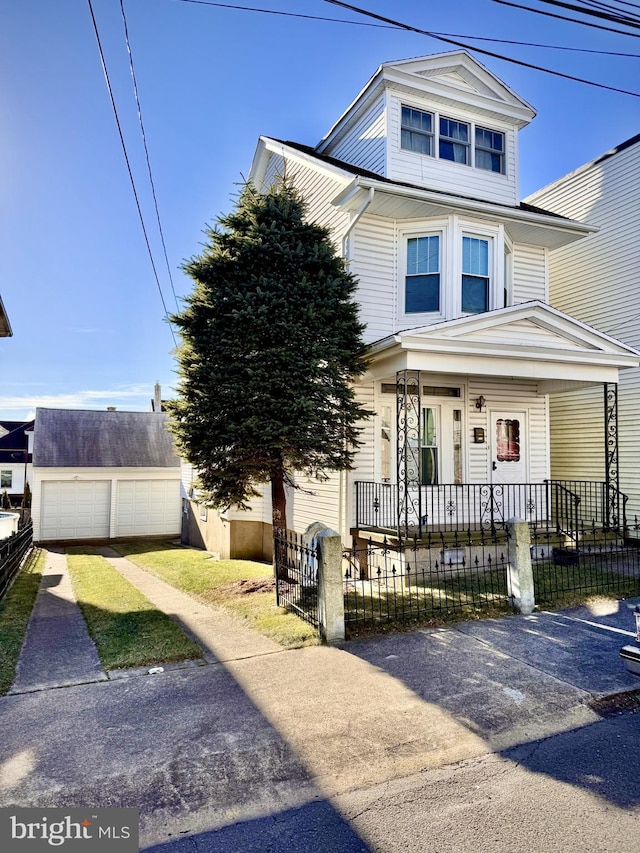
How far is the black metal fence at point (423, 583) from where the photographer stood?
302 inches

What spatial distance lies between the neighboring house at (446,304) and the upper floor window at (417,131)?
A: 3 cm

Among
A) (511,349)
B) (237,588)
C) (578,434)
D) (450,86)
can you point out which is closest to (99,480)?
(237,588)

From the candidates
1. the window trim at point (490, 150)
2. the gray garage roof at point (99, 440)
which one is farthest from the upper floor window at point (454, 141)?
the gray garage roof at point (99, 440)

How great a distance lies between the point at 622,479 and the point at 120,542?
60.9 feet

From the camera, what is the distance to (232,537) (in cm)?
1470

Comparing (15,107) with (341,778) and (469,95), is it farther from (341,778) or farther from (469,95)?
(341,778)

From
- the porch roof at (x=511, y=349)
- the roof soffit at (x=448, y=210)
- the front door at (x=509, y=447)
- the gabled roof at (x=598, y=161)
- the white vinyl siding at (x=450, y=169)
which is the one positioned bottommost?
the front door at (x=509, y=447)

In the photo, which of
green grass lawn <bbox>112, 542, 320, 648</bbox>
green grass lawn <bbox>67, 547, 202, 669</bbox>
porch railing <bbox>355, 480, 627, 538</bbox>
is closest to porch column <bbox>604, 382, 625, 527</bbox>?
porch railing <bbox>355, 480, 627, 538</bbox>

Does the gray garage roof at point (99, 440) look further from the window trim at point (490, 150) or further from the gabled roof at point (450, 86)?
the window trim at point (490, 150)

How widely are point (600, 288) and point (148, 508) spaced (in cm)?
1901

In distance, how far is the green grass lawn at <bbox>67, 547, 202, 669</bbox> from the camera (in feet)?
20.6

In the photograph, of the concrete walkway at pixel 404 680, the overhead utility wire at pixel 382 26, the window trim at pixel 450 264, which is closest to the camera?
the concrete walkway at pixel 404 680

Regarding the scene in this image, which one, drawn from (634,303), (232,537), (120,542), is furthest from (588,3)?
(120,542)

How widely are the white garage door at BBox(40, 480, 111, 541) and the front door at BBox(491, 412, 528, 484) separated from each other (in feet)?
Answer: 55.1
